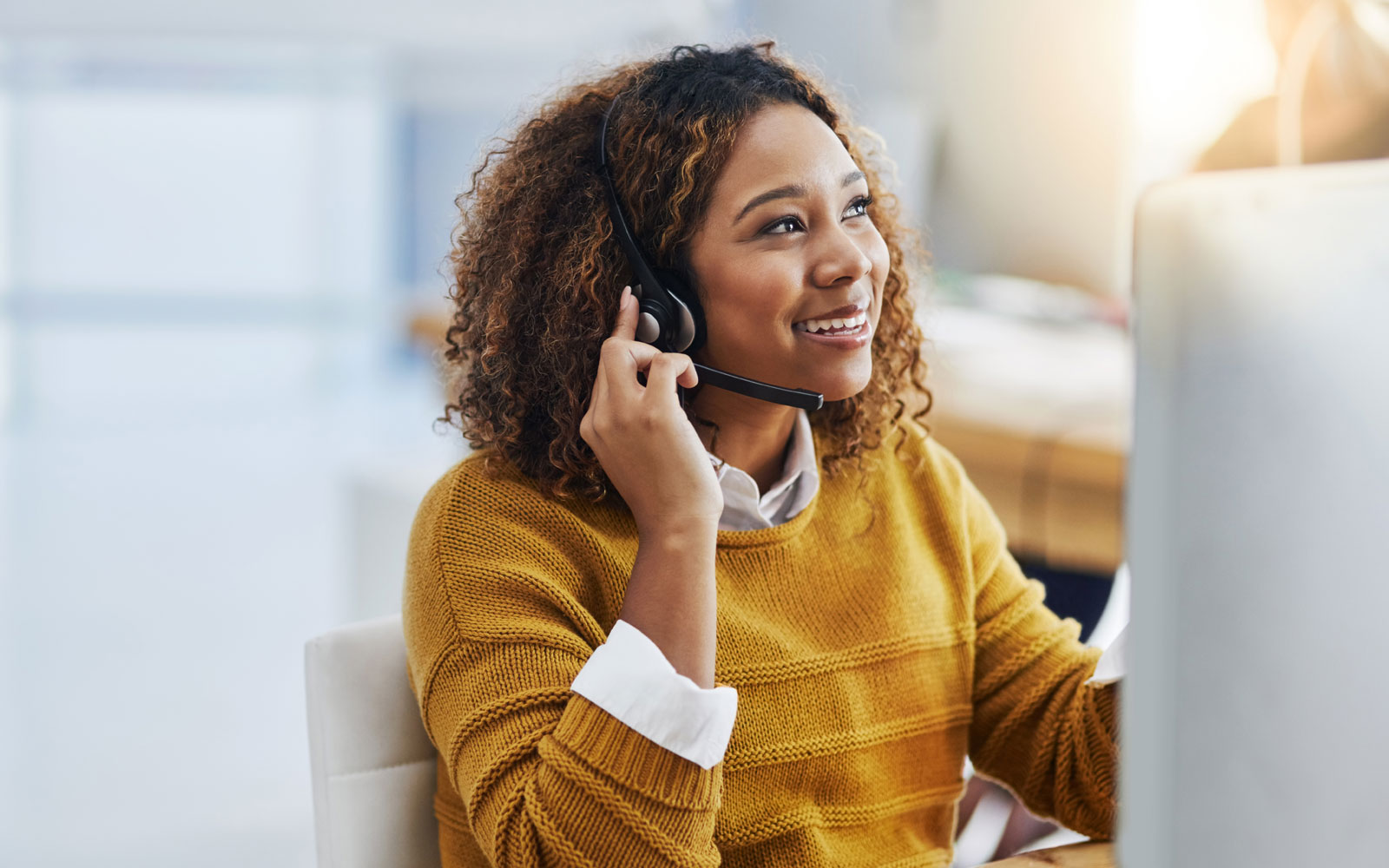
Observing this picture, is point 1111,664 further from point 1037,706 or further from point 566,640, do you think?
point 566,640

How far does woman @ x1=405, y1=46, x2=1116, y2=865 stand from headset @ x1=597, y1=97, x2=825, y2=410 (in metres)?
0.01

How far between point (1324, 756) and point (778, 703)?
1.84 feet

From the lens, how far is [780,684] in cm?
93

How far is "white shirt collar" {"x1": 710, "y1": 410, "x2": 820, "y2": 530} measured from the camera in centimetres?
98

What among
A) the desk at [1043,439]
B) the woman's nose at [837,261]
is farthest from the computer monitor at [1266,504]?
the desk at [1043,439]

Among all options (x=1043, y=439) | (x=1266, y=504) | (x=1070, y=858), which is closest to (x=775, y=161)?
(x=1070, y=858)

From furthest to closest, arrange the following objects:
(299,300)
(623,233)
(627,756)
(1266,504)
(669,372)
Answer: (299,300), (623,233), (669,372), (627,756), (1266,504)

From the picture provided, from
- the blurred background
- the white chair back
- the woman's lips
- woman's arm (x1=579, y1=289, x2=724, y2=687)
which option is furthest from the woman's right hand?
the blurred background

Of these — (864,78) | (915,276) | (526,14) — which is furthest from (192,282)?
(915,276)

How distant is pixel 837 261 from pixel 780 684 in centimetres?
31

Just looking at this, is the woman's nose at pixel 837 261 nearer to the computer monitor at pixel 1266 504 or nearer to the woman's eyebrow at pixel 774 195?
the woman's eyebrow at pixel 774 195

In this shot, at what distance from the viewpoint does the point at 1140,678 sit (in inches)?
15.8

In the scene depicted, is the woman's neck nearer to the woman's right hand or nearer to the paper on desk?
the woman's right hand

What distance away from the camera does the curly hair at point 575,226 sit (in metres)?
0.94
